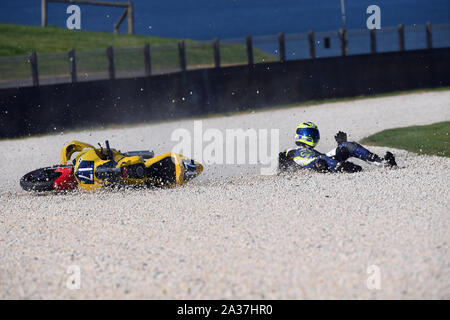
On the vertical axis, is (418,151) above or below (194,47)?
below

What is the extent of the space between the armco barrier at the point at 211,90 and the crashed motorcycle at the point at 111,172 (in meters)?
7.96

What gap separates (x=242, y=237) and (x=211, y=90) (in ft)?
43.9

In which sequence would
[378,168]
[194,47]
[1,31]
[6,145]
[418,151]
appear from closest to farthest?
[378,168]
[418,151]
[6,145]
[194,47]
[1,31]

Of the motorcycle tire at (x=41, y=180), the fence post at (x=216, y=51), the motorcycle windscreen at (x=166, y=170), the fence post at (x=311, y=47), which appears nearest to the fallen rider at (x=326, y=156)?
the motorcycle windscreen at (x=166, y=170)

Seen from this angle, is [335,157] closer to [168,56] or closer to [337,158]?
[337,158]

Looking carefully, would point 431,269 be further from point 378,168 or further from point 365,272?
point 378,168

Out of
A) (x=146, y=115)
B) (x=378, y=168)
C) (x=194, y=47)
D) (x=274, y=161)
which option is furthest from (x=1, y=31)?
(x=378, y=168)

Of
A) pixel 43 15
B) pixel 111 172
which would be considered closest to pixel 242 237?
pixel 111 172

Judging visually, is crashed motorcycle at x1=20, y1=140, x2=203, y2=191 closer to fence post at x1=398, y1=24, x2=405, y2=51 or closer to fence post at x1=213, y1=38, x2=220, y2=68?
fence post at x1=213, y1=38, x2=220, y2=68

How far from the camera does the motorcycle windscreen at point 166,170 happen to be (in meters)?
9.47

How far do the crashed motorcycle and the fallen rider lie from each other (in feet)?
4.57

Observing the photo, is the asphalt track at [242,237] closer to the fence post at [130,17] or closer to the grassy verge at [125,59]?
the grassy verge at [125,59]
